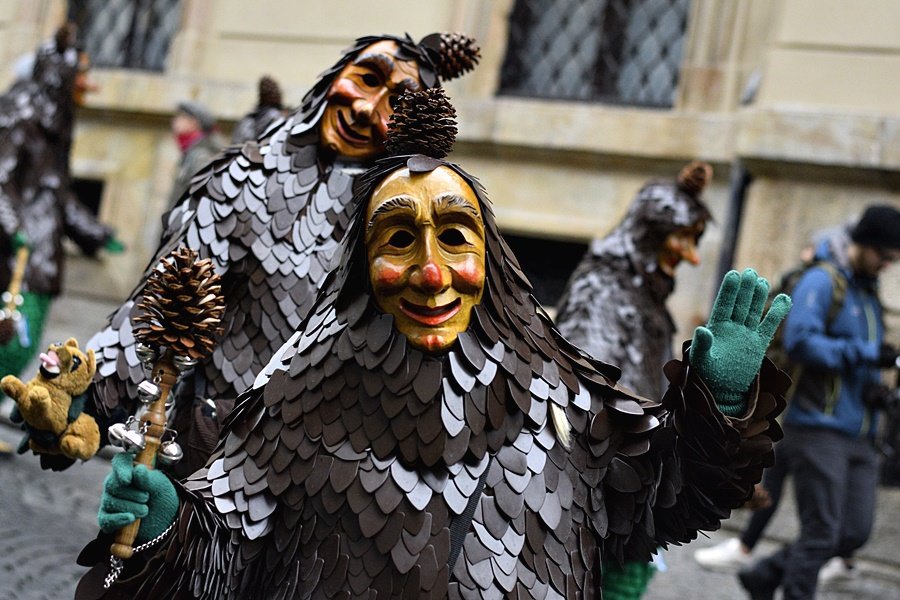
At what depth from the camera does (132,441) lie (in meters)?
2.29

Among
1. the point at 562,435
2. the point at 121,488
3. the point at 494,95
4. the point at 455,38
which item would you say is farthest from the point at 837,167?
the point at 121,488

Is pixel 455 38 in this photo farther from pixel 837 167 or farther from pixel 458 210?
pixel 837 167

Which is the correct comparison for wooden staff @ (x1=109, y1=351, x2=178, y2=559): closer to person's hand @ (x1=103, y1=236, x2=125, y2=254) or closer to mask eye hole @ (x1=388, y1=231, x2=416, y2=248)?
mask eye hole @ (x1=388, y1=231, x2=416, y2=248)

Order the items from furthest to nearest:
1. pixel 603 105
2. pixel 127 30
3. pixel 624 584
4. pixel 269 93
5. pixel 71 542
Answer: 1. pixel 127 30
2. pixel 603 105
3. pixel 269 93
4. pixel 71 542
5. pixel 624 584

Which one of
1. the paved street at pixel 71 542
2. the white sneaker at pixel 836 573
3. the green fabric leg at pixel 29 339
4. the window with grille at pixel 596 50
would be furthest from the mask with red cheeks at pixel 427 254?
the window with grille at pixel 596 50

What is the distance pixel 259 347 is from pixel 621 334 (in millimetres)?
1726

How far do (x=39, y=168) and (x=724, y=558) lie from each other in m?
4.12

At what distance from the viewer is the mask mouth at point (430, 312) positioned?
2322mm

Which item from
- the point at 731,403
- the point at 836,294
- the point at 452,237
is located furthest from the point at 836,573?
the point at 452,237

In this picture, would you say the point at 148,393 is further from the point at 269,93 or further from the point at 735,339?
the point at 269,93

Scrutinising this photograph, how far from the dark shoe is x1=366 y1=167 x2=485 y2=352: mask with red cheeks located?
3.70m

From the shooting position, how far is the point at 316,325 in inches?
97.8

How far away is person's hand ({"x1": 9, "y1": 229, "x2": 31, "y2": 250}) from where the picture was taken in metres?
6.48

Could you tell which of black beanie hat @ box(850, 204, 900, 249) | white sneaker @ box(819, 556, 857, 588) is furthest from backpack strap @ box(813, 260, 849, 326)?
white sneaker @ box(819, 556, 857, 588)
